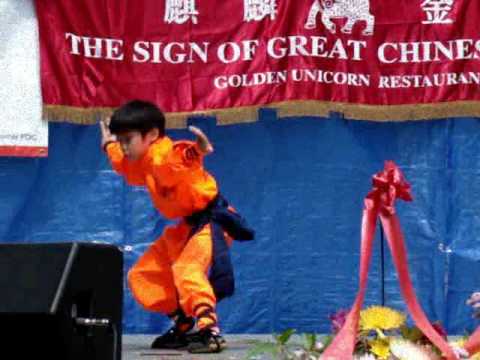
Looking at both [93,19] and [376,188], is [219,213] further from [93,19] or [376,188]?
[376,188]

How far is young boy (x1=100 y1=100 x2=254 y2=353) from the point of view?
5543mm

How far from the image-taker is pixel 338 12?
269 inches

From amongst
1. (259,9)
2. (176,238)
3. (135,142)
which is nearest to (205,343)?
(176,238)

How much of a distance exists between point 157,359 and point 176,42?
2250mm

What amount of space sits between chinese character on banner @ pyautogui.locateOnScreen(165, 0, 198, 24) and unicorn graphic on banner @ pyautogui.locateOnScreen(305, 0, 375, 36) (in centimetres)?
65

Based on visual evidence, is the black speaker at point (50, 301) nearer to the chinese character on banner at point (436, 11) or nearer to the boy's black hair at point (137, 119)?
the boy's black hair at point (137, 119)

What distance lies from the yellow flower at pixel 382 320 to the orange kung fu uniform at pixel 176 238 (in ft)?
7.92

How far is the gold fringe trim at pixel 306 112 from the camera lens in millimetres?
6777

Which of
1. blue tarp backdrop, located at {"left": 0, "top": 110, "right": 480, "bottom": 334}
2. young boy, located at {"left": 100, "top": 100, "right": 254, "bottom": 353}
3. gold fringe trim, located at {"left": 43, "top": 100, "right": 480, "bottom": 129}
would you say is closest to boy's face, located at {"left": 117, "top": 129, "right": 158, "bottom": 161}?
young boy, located at {"left": 100, "top": 100, "right": 254, "bottom": 353}

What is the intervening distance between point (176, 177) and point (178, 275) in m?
0.45

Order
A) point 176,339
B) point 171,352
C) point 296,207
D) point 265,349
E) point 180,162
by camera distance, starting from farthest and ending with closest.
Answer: point 296,207 → point 176,339 → point 171,352 → point 180,162 → point 265,349

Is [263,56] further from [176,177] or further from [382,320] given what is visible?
[382,320]

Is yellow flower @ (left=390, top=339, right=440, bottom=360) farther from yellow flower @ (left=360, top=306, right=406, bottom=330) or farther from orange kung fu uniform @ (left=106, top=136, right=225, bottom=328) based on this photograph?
orange kung fu uniform @ (left=106, top=136, right=225, bottom=328)

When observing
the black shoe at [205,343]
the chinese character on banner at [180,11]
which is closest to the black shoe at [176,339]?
the black shoe at [205,343]
